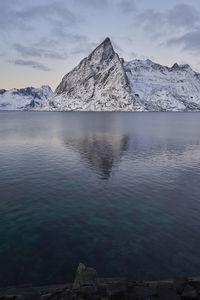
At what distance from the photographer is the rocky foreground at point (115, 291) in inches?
398

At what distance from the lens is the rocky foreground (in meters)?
10.1

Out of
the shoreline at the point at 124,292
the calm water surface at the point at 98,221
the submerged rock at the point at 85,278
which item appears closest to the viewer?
the shoreline at the point at 124,292

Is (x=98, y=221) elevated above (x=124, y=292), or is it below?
below

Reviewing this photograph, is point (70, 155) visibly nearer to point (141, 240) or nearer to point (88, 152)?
point (88, 152)

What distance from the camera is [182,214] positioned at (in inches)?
847

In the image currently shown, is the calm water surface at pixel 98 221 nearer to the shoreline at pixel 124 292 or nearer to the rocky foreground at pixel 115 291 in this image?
the rocky foreground at pixel 115 291

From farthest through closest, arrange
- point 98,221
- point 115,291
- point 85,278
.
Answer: point 98,221, point 85,278, point 115,291

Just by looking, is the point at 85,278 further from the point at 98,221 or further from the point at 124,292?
the point at 98,221

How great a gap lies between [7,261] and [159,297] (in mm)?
10582

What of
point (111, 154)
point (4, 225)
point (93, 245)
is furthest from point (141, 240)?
point (111, 154)

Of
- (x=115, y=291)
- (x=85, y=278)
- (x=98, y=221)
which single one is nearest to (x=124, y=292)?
(x=115, y=291)

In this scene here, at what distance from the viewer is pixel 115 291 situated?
10180mm

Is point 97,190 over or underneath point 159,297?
underneath

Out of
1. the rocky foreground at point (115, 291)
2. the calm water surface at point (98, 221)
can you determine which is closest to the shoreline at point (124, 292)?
the rocky foreground at point (115, 291)
